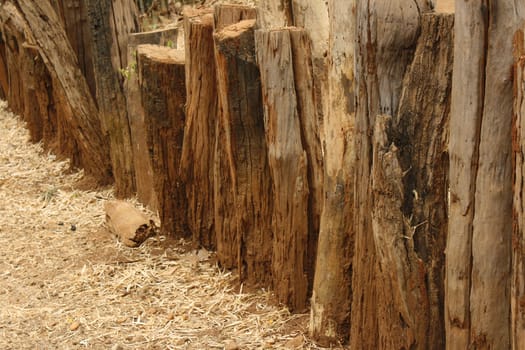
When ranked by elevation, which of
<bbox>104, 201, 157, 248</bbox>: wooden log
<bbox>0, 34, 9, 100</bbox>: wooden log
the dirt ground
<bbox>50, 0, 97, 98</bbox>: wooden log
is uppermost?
<bbox>50, 0, 97, 98</bbox>: wooden log

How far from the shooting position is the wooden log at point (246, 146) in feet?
14.3

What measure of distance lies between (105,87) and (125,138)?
441 mm

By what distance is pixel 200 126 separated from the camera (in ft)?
16.2

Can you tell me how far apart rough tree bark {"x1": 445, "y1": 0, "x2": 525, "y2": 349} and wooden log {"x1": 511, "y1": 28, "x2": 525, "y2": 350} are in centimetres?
9

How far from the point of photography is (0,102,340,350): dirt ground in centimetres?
425

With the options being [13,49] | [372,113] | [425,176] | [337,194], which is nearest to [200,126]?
[337,194]

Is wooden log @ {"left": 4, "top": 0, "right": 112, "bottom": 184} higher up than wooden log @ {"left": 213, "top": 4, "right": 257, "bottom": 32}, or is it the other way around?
wooden log @ {"left": 213, "top": 4, "right": 257, "bottom": 32}

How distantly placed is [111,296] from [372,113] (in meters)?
2.27

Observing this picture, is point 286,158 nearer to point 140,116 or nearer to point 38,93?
point 140,116

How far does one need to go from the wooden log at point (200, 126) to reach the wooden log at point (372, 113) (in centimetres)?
160

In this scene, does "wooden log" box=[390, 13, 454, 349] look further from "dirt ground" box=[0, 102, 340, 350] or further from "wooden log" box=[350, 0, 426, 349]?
"dirt ground" box=[0, 102, 340, 350]

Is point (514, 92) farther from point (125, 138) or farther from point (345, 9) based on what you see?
point (125, 138)

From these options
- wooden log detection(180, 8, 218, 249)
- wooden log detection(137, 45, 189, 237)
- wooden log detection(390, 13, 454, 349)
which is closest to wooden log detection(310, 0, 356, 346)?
wooden log detection(390, 13, 454, 349)

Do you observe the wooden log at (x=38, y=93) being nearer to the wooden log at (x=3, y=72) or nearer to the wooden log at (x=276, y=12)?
the wooden log at (x=3, y=72)
